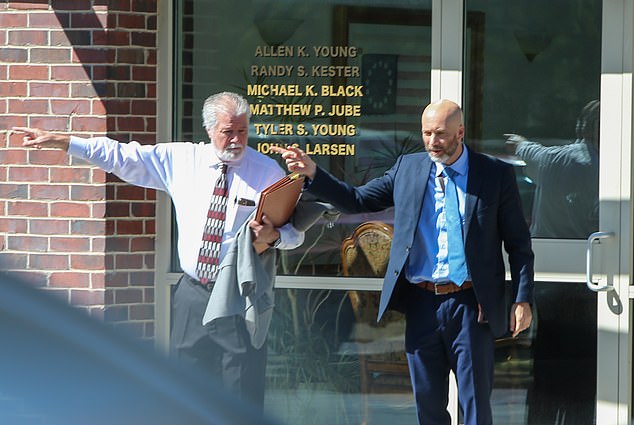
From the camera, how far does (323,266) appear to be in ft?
22.5

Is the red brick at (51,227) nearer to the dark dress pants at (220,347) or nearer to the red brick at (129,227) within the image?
the red brick at (129,227)

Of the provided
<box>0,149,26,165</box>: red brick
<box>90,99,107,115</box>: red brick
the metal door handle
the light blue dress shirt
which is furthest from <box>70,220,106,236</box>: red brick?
the metal door handle

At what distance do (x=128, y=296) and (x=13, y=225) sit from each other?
724mm

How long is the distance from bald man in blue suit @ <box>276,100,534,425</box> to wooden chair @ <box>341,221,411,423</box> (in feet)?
4.23

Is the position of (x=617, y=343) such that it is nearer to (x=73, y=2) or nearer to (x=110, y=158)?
(x=110, y=158)

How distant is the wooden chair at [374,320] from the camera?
268 inches

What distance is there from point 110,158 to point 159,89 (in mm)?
1306

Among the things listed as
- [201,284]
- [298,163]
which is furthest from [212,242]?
[298,163]

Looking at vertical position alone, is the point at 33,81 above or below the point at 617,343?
above

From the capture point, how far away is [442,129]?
531cm

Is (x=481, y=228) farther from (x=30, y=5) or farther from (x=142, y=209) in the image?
(x=30, y=5)

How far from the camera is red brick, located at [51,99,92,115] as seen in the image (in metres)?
6.68

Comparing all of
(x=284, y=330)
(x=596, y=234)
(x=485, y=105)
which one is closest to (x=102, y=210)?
(x=284, y=330)

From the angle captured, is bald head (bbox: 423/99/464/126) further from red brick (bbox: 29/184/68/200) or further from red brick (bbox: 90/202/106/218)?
red brick (bbox: 29/184/68/200)
